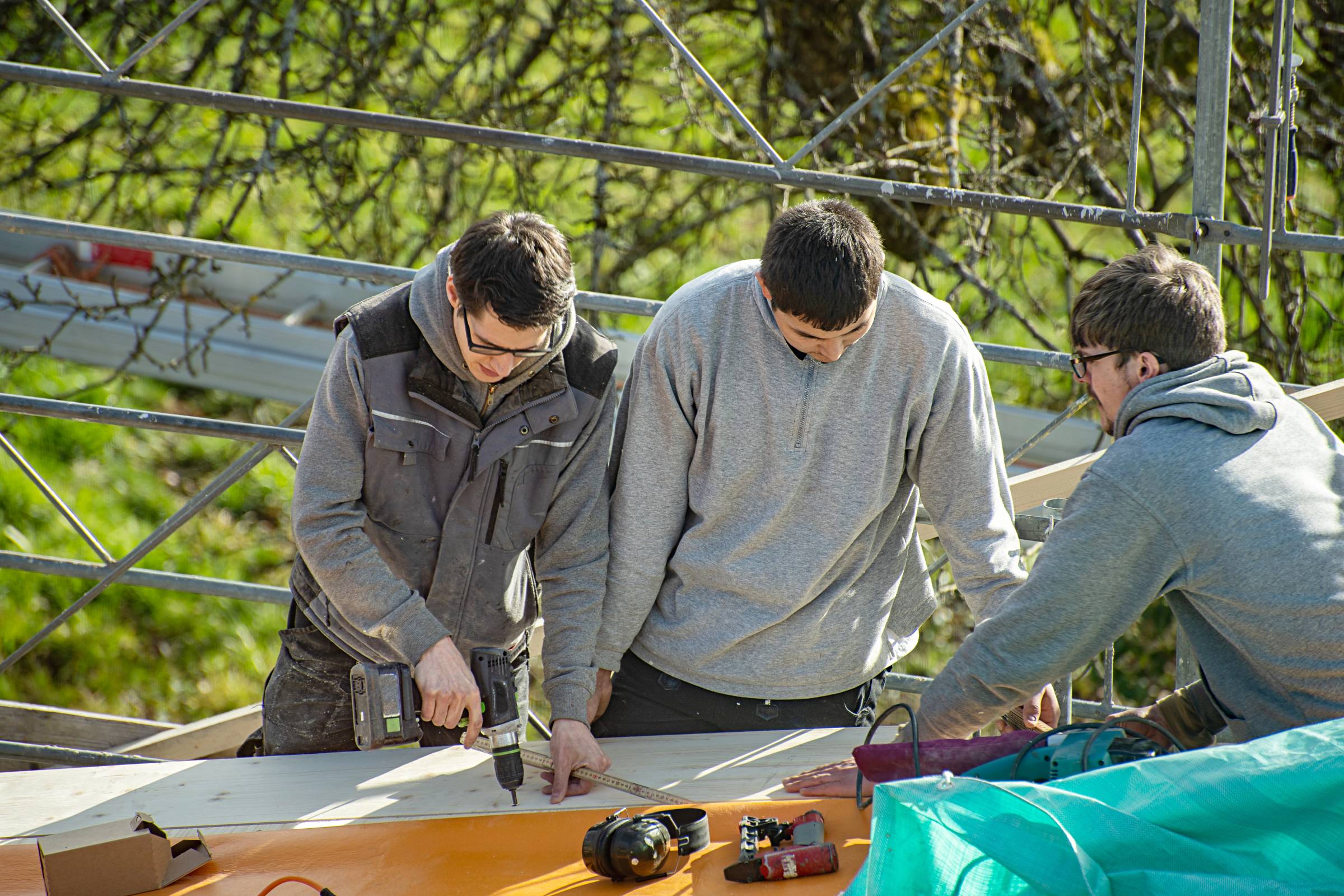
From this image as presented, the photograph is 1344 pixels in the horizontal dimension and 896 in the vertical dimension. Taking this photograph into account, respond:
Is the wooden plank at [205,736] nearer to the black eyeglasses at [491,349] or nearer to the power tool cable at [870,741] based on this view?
the black eyeglasses at [491,349]

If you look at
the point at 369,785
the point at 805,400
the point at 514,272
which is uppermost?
the point at 514,272

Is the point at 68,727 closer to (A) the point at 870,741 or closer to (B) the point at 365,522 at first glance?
(B) the point at 365,522

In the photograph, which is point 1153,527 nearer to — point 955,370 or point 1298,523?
point 1298,523

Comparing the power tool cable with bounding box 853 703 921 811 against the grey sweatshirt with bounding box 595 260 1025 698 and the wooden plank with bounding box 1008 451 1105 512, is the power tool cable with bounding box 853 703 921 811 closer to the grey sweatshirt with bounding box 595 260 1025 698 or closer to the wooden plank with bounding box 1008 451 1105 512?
the grey sweatshirt with bounding box 595 260 1025 698

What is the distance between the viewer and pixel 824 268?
1849 millimetres

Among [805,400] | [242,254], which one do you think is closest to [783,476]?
[805,400]

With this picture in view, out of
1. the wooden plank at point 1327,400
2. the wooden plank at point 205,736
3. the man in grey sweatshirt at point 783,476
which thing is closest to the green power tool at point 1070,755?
the man in grey sweatshirt at point 783,476

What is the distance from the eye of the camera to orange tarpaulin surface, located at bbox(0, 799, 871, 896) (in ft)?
5.25

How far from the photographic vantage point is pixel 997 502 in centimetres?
209

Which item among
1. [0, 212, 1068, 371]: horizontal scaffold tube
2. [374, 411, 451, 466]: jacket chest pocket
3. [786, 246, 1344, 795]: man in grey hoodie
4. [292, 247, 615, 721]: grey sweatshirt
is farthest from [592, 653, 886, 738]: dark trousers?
[0, 212, 1068, 371]: horizontal scaffold tube

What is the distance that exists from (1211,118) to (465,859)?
233cm

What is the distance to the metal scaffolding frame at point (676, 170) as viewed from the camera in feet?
8.73

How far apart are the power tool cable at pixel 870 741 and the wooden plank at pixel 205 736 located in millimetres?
1989

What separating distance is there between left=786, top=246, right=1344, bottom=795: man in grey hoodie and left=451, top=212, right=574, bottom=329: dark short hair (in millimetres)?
861
